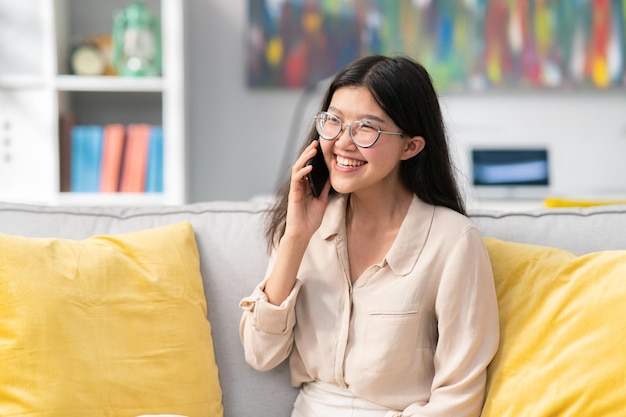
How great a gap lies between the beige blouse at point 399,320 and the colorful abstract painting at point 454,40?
229 cm

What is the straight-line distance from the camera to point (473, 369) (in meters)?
1.40

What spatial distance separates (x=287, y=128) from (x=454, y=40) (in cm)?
87

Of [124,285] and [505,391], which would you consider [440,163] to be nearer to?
[505,391]

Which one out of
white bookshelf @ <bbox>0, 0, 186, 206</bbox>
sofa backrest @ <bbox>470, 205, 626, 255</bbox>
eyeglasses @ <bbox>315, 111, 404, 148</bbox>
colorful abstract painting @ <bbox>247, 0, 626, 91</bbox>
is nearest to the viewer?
eyeglasses @ <bbox>315, 111, 404, 148</bbox>

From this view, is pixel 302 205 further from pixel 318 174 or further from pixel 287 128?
pixel 287 128

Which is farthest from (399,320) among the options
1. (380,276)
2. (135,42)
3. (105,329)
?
(135,42)

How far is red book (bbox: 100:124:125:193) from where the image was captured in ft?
11.2

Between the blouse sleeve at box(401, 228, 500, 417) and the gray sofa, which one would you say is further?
the gray sofa

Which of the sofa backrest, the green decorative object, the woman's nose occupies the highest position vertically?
the green decorative object

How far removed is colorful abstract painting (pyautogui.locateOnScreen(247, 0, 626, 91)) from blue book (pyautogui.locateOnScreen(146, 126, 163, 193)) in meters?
0.57

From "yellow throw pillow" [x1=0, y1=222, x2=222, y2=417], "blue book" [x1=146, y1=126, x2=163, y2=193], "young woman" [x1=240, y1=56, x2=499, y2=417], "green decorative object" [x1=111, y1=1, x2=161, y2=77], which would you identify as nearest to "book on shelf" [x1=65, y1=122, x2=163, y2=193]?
"blue book" [x1=146, y1=126, x2=163, y2=193]

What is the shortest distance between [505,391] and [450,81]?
255 cm

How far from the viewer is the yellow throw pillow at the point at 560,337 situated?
1.32 meters

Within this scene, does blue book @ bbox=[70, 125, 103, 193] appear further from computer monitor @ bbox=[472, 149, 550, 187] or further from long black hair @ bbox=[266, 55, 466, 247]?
long black hair @ bbox=[266, 55, 466, 247]
